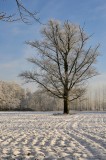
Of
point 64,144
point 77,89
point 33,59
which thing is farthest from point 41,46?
point 64,144

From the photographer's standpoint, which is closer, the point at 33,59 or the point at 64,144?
the point at 64,144

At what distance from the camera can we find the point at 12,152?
779 centimetres

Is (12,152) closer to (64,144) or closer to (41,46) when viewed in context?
(64,144)

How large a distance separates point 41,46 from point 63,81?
4.69m

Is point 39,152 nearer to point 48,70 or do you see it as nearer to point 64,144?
point 64,144

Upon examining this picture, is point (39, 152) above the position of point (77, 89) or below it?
below

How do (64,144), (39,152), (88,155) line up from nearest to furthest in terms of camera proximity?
(88,155) → (39,152) → (64,144)

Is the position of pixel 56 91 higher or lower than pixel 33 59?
lower

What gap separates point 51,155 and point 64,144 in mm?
1868

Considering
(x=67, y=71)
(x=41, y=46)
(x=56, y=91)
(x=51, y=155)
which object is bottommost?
(x=51, y=155)

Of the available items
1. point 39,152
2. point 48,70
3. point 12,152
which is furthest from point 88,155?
point 48,70

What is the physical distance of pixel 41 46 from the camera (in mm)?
35719

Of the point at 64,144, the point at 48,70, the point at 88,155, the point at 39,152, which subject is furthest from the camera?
the point at 48,70

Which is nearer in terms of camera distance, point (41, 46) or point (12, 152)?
point (12, 152)
